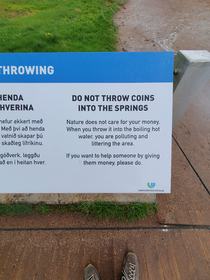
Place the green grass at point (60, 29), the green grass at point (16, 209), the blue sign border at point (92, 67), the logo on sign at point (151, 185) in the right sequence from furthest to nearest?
the green grass at point (60, 29) → the green grass at point (16, 209) → the logo on sign at point (151, 185) → the blue sign border at point (92, 67)

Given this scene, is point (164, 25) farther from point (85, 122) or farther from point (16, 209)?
point (16, 209)

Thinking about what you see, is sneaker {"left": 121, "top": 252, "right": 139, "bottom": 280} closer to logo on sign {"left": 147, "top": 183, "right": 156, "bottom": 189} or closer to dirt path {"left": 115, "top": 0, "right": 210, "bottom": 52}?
logo on sign {"left": 147, "top": 183, "right": 156, "bottom": 189}

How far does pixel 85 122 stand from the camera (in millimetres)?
1527

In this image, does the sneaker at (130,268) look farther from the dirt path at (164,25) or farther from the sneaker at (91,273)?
the dirt path at (164,25)

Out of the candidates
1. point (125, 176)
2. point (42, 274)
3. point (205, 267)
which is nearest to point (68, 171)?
point (125, 176)

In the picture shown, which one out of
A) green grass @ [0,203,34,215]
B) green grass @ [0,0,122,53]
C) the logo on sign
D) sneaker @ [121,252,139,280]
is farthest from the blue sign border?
green grass @ [0,0,122,53]

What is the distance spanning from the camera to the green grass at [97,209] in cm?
203

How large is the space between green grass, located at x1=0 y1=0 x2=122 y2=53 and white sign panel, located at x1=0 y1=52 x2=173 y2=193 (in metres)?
3.99

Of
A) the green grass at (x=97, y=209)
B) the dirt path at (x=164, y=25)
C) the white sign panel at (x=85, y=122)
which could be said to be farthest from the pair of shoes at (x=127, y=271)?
the dirt path at (x=164, y=25)

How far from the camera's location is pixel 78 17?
727cm

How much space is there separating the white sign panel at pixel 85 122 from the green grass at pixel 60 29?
399 cm

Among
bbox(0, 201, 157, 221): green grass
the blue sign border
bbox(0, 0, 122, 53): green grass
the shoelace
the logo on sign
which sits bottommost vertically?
the shoelace

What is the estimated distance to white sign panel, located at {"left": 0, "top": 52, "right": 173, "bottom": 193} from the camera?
1450mm

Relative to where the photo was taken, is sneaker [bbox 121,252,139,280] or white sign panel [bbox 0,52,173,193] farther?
sneaker [bbox 121,252,139,280]
